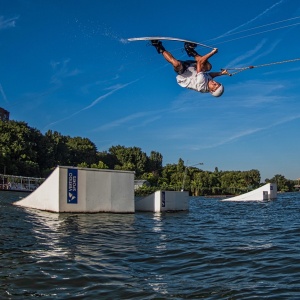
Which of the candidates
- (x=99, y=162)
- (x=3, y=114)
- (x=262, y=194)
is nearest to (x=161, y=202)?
(x=262, y=194)

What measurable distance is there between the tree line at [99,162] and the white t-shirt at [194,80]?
6475 cm

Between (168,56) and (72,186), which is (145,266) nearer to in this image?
(168,56)

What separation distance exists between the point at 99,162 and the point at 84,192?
88.8 m

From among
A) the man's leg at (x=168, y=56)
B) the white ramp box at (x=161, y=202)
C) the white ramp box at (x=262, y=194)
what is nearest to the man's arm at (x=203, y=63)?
the man's leg at (x=168, y=56)

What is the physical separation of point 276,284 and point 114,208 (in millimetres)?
18101

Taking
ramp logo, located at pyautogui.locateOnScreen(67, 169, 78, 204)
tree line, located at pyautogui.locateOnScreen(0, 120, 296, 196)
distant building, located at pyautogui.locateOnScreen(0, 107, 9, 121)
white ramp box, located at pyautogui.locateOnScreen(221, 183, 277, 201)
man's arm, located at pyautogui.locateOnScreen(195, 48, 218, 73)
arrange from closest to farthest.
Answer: man's arm, located at pyautogui.locateOnScreen(195, 48, 218, 73) → ramp logo, located at pyautogui.locateOnScreen(67, 169, 78, 204) → white ramp box, located at pyautogui.locateOnScreen(221, 183, 277, 201) → tree line, located at pyautogui.locateOnScreen(0, 120, 296, 196) → distant building, located at pyautogui.locateOnScreen(0, 107, 9, 121)

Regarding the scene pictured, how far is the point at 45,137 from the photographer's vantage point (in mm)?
106000

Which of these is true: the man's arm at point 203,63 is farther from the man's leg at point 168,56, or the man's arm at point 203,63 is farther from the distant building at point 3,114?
the distant building at point 3,114

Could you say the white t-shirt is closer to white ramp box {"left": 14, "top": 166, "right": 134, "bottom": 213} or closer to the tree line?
white ramp box {"left": 14, "top": 166, "right": 134, "bottom": 213}

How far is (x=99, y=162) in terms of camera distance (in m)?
111

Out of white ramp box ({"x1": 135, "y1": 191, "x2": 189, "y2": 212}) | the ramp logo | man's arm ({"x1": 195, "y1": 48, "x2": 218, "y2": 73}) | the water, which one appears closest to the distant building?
white ramp box ({"x1": 135, "y1": 191, "x2": 189, "y2": 212})

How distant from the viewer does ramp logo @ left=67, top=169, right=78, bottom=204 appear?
73.4 feet

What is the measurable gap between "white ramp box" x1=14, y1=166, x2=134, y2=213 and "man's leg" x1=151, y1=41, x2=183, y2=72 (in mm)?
15818

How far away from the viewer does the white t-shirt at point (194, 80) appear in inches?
290
